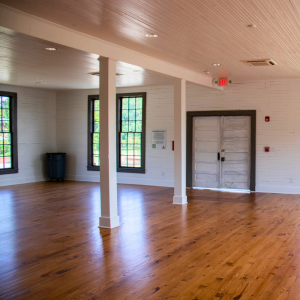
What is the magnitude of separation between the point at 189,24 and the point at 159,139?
20.3 ft

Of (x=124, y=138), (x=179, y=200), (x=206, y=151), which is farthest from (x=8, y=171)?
(x=206, y=151)

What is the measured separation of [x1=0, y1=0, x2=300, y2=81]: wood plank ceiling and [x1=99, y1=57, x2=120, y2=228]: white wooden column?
1.75 ft

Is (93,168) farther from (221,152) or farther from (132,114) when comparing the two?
(221,152)

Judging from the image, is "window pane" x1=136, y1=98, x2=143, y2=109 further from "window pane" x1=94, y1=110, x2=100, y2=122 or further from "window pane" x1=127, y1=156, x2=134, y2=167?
"window pane" x1=127, y1=156, x2=134, y2=167

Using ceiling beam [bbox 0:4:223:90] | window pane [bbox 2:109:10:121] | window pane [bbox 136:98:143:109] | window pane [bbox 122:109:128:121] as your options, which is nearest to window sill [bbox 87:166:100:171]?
window pane [bbox 122:109:128:121]

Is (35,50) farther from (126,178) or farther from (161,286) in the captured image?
(126,178)

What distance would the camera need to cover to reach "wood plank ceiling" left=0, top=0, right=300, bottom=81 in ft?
13.6

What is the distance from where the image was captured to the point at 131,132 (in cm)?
1132

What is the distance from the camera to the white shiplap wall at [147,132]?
10.8m

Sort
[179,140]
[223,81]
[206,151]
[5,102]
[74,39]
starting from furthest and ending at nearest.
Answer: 1. [5,102]
2. [206,151]
3. [223,81]
4. [179,140]
5. [74,39]

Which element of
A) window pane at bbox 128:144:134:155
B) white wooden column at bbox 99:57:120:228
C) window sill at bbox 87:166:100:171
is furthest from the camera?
window sill at bbox 87:166:100:171

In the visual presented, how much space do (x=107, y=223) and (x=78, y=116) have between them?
22.1 feet

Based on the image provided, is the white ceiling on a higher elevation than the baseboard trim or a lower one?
higher

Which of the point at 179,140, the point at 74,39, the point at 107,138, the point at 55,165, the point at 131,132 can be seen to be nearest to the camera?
the point at 74,39
